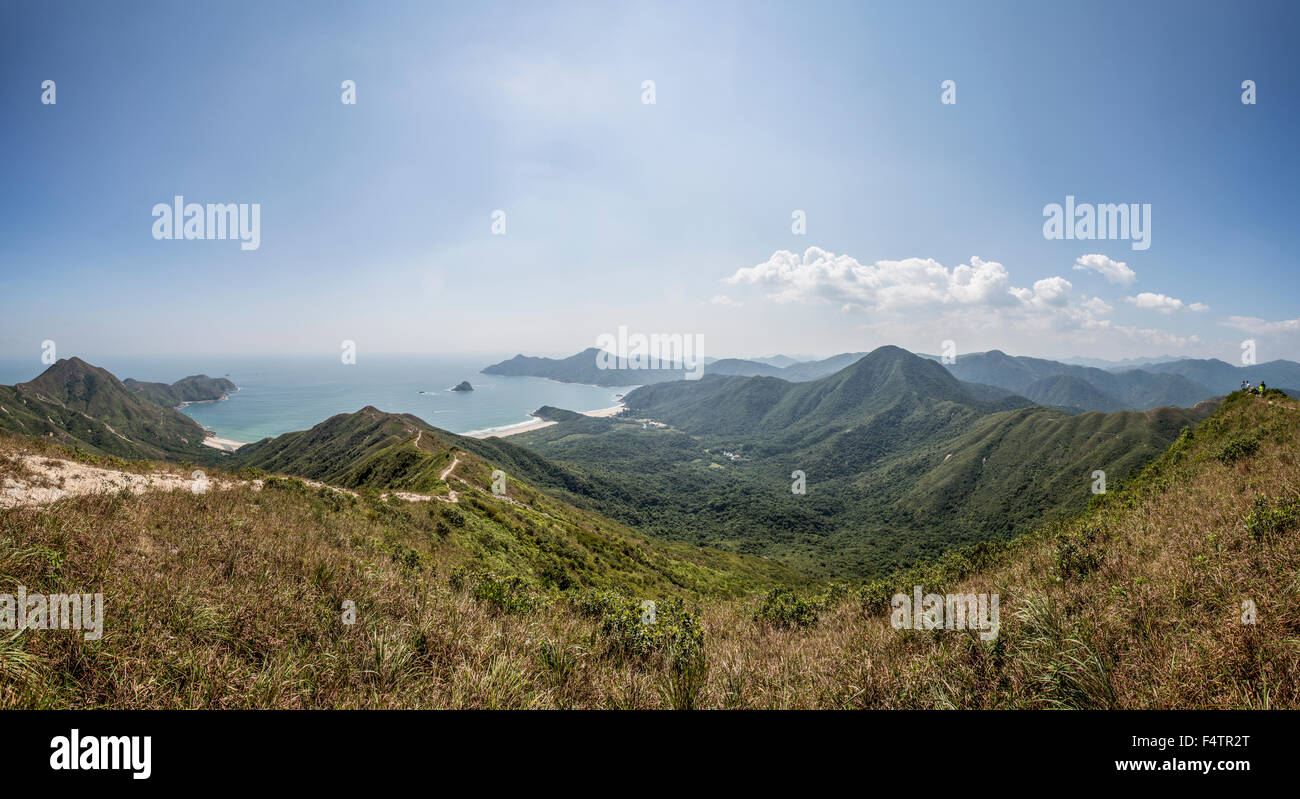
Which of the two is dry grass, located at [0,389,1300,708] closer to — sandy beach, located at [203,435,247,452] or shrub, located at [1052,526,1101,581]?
shrub, located at [1052,526,1101,581]

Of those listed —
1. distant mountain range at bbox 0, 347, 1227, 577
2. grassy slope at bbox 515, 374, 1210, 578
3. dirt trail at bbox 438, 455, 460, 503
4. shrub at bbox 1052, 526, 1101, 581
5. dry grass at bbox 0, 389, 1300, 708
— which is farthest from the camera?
grassy slope at bbox 515, 374, 1210, 578

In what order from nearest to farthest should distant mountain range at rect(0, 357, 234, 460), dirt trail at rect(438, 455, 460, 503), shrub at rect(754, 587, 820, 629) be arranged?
shrub at rect(754, 587, 820, 629) < dirt trail at rect(438, 455, 460, 503) < distant mountain range at rect(0, 357, 234, 460)

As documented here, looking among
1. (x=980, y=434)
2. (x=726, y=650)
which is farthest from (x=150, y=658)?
(x=980, y=434)

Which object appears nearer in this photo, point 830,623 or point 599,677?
point 599,677

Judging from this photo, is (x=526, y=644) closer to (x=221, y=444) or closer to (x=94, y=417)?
(x=221, y=444)

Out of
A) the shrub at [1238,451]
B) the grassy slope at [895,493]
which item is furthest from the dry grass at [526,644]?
the grassy slope at [895,493]

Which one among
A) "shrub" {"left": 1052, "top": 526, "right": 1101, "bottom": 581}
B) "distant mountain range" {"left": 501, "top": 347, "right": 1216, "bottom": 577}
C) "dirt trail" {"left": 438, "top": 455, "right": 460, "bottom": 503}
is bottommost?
"distant mountain range" {"left": 501, "top": 347, "right": 1216, "bottom": 577}

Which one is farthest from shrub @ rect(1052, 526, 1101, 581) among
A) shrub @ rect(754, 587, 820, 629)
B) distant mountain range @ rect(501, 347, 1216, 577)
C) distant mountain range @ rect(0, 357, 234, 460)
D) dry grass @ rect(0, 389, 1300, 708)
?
distant mountain range @ rect(0, 357, 234, 460)
